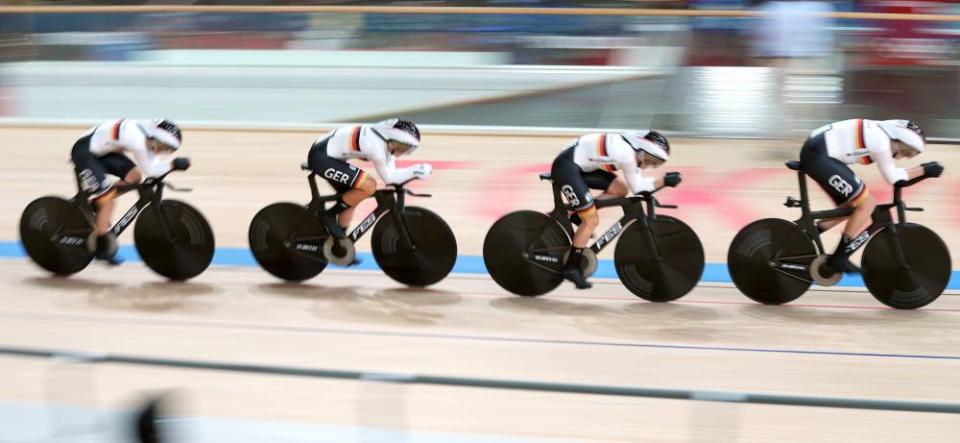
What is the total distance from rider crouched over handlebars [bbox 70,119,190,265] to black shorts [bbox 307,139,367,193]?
2.35 feet

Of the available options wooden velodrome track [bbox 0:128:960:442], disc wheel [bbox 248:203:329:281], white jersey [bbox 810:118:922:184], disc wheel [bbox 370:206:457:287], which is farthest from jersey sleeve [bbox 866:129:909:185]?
disc wheel [bbox 248:203:329:281]

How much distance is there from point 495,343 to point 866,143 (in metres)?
2.13

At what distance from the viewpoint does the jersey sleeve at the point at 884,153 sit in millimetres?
5648

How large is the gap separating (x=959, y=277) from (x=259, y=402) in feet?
13.9

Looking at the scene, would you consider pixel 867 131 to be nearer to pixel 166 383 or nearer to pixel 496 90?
pixel 166 383

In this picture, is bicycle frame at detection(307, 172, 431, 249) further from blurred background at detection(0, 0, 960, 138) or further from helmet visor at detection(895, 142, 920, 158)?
blurred background at detection(0, 0, 960, 138)

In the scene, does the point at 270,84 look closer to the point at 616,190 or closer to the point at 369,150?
the point at 369,150

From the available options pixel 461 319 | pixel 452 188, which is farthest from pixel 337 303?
pixel 452 188

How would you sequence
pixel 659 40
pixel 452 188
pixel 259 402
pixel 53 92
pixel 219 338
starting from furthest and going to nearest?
pixel 53 92, pixel 659 40, pixel 452 188, pixel 219 338, pixel 259 402

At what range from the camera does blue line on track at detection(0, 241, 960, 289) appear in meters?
6.53

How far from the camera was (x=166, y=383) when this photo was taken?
4.42 metres

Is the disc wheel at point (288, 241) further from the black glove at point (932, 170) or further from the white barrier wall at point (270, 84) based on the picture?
the white barrier wall at point (270, 84)

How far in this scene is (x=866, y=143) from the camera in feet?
18.7

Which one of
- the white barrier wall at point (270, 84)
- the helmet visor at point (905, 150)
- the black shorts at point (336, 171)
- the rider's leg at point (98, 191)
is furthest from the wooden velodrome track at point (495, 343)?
the white barrier wall at point (270, 84)
